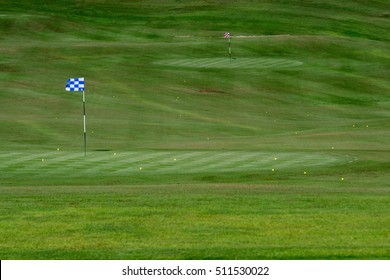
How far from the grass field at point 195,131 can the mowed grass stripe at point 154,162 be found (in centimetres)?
13

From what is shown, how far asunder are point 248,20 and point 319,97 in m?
53.8

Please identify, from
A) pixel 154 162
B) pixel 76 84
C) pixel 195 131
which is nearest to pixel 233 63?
pixel 195 131

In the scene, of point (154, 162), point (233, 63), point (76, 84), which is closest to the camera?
point (154, 162)

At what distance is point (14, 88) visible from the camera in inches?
3238

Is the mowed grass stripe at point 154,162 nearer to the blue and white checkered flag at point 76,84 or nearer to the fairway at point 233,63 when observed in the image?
the blue and white checkered flag at point 76,84

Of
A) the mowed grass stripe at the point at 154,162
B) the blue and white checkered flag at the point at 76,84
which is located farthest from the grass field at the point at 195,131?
the blue and white checkered flag at the point at 76,84

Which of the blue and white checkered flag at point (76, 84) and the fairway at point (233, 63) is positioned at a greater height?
the blue and white checkered flag at point (76, 84)

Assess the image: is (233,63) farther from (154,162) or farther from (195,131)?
(154,162)

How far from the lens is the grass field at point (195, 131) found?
25.4 meters

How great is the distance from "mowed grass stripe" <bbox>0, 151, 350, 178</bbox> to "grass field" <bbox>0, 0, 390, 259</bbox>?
5.1 inches

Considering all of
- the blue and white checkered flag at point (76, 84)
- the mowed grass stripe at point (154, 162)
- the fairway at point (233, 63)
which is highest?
the blue and white checkered flag at point (76, 84)

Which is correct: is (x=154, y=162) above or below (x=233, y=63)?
above

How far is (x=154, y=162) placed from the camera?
46.0m

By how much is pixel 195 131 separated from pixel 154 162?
67.6 ft
